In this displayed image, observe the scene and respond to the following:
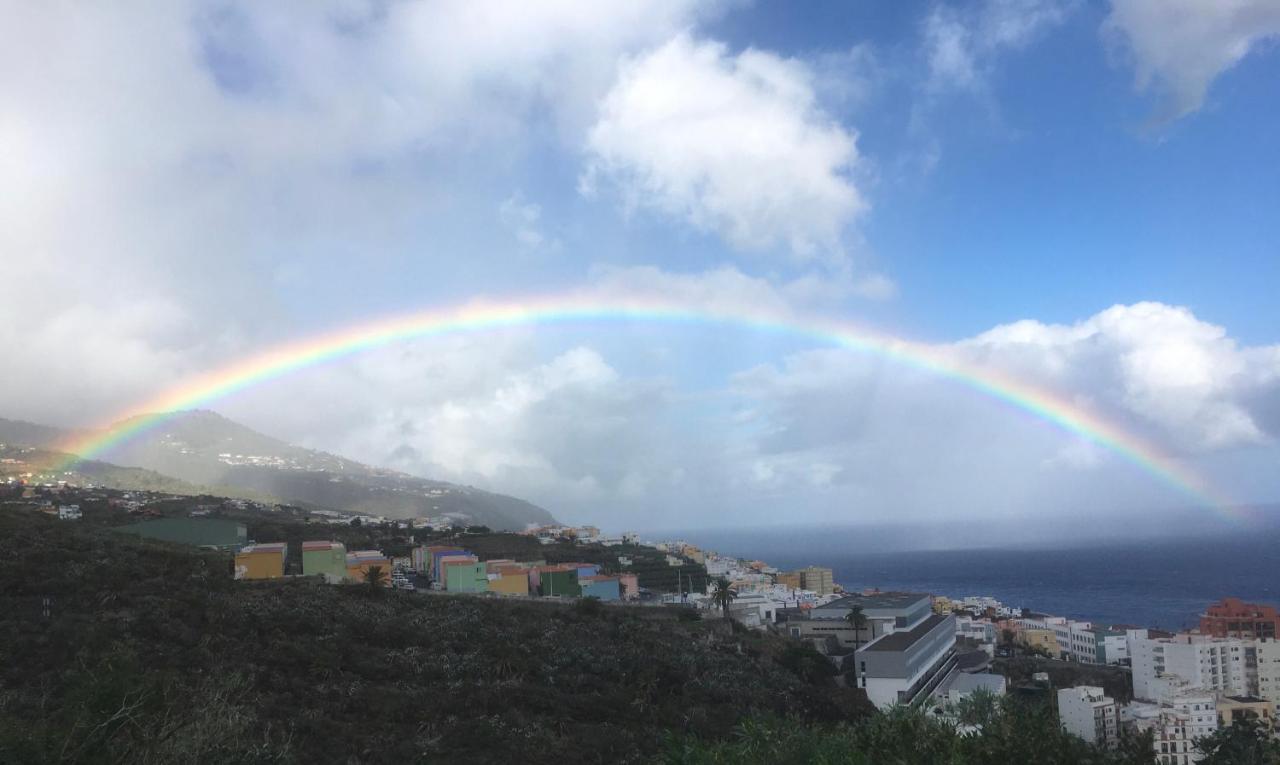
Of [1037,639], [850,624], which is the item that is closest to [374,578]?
[850,624]

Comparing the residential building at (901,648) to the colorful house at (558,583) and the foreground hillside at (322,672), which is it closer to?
Result: the foreground hillside at (322,672)

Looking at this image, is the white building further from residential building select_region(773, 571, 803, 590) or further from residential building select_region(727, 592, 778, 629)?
residential building select_region(773, 571, 803, 590)

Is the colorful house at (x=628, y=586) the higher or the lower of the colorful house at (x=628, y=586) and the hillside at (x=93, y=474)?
the lower

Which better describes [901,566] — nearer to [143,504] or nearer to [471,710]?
[143,504]

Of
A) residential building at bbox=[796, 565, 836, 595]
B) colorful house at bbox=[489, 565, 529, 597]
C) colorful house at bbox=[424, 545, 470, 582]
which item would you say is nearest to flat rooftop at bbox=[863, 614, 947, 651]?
colorful house at bbox=[489, 565, 529, 597]

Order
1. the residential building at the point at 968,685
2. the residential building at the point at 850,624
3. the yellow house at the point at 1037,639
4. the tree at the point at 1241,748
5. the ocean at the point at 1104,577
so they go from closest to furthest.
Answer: the tree at the point at 1241,748, the residential building at the point at 968,685, the residential building at the point at 850,624, the yellow house at the point at 1037,639, the ocean at the point at 1104,577

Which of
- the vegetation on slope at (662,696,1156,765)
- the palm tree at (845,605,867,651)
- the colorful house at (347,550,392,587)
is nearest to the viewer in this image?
the vegetation on slope at (662,696,1156,765)

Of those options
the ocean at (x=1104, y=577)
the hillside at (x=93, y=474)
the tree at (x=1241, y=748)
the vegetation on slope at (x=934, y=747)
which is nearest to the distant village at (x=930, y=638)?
the tree at (x=1241, y=748)
